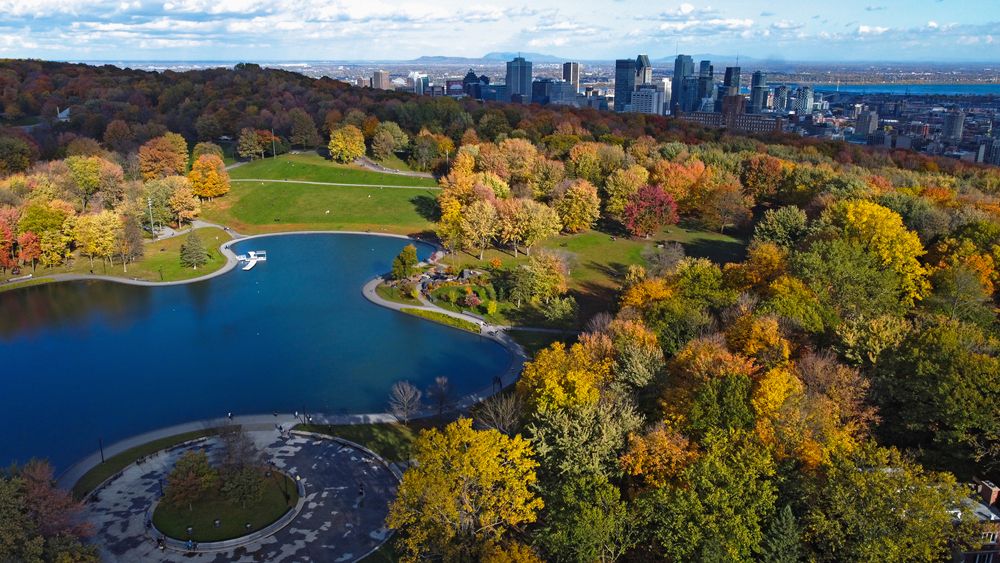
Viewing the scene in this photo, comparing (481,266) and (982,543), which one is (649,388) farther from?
(481,266)

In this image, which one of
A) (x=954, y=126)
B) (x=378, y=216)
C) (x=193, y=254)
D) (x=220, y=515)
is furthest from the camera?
(x=954, y=126)

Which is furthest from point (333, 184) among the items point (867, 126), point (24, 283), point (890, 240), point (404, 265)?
point (867, 126)

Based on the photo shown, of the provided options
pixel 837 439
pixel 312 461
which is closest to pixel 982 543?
pixel 837 439

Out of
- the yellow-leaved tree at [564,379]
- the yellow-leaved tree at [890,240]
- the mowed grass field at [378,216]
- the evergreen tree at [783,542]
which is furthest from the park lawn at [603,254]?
the evergreen tree at [783,542]

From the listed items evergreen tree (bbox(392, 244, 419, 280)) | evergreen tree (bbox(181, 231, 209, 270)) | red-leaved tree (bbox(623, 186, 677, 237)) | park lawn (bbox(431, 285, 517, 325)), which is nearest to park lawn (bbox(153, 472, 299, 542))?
park lawn (bbox(431, 285, 517, 325))

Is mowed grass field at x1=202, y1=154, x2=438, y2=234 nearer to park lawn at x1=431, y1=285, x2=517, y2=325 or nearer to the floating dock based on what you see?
the floating dock

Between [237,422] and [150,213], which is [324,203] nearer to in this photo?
[150,213]
